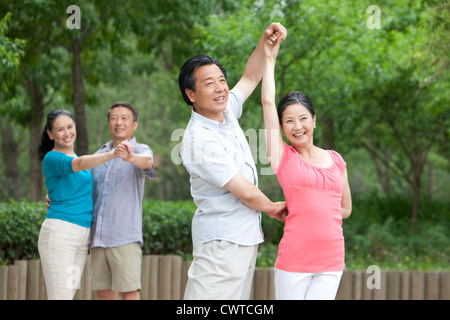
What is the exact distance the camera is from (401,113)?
11.1 meters

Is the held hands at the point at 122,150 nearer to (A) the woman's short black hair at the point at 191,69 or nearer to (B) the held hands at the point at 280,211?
(A) the woman's short black hair at the point at 191,69

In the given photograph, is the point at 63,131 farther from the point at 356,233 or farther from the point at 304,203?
the point at 356,233

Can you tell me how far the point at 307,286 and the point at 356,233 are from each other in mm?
6603

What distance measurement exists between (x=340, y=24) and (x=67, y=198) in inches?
240

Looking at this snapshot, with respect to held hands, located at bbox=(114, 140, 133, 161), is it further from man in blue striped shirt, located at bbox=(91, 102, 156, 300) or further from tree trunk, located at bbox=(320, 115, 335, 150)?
tree trunk, located at bbox=(320, 115, 335, 150)

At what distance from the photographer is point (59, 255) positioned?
13.7 ft

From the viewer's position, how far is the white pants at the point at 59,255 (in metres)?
4.18

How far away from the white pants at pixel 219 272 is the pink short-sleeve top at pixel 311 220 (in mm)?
197

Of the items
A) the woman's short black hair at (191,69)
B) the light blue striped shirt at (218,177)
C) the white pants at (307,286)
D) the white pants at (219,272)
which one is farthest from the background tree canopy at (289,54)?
the white pants at (307,286)

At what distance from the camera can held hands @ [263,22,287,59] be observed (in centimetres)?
Result: 320

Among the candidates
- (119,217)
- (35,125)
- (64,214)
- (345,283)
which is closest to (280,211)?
(119,217)
